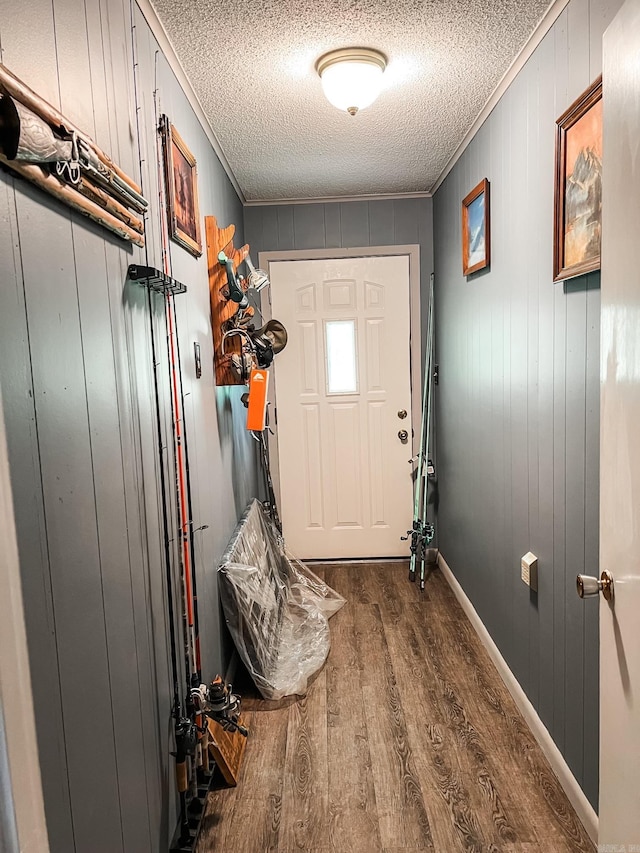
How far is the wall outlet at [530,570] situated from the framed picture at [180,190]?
1.65 meters

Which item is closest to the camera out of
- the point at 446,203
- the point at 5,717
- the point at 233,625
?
the point at 5,717

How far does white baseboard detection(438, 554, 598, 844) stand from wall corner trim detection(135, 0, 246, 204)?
8.42 ft

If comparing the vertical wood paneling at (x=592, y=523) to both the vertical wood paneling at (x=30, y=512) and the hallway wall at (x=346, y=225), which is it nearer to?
the vertical wood paneling at (x=30, y=512)

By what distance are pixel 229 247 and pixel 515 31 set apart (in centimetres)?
147

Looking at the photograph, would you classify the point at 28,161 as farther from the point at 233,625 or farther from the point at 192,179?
the point at 233,625

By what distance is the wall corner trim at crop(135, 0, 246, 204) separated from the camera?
1724 millimetres

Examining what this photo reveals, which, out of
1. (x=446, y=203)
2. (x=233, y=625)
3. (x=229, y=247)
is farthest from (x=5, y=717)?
(x=446, y=203)

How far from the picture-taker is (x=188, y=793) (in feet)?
5.83

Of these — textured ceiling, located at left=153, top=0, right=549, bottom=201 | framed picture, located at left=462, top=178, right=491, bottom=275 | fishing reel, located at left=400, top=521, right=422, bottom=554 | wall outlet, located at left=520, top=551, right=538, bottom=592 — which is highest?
textured ceiling, located at left=153, top=0, right=549, bottom=201

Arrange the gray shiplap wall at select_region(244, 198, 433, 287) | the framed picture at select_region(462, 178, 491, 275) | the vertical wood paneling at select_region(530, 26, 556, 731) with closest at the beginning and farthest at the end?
the vertical wood paneling at select_region(530, 26, 556, 731)
the framed picture at select_region(462, 178, 491, 275)
the gray shiplap wall at select_region(244, 198, 433, 287)

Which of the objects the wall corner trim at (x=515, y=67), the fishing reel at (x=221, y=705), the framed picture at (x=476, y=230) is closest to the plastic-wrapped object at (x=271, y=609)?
the fishing reel at (x=221, y=705)

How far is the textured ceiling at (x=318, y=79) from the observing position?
1.80 m

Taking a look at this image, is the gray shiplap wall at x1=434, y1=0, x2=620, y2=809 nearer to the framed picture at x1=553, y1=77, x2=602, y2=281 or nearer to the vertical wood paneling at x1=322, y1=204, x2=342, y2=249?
the framed picture at x1=553, y1=77, x2=602, y2=281

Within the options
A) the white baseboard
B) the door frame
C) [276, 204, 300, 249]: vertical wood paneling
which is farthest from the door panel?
[276, 204, 300, 249]: vertical wood paneling
